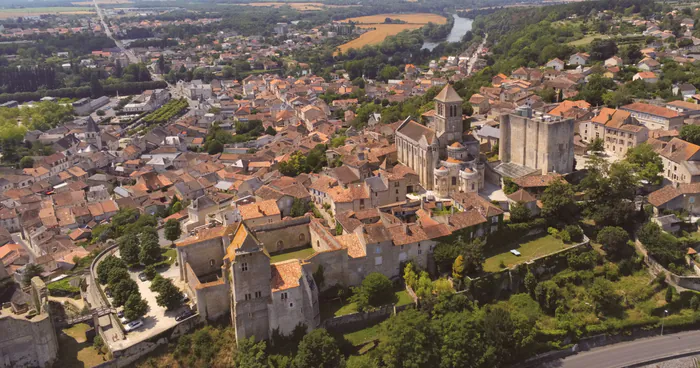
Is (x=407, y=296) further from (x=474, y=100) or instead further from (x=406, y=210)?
(x=474, y=100)

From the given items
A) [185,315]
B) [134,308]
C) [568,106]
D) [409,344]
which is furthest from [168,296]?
[568,106]

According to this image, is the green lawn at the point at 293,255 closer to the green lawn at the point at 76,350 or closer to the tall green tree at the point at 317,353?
the tall green tree at the point at 317,353

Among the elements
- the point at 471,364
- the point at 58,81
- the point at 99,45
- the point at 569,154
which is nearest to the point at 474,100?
the point at 569,154

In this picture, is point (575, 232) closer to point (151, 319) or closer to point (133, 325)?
point (151, 319)

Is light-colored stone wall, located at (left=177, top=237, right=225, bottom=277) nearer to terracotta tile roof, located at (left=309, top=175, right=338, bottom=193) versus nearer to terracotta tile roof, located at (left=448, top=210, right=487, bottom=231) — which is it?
terracotta tile roof, located at (left=309, top=175, right=338, bottom=193)

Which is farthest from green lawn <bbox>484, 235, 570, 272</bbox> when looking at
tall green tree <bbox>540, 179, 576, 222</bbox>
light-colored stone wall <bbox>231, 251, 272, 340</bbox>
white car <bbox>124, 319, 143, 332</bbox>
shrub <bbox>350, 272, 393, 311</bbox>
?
white car <bbox>124, 319, 143, 332</bbox>
